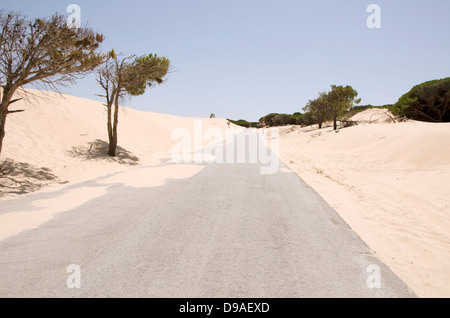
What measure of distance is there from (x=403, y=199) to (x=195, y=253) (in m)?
6.40

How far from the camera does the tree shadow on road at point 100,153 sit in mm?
13459

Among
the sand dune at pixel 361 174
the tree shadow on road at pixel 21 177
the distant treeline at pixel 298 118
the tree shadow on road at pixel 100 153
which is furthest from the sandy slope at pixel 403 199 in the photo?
the distant treeline at pixel 298 118

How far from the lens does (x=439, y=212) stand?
5996mm

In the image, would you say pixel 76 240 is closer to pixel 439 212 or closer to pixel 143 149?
pixel 439 212

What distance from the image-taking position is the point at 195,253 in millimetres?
3836

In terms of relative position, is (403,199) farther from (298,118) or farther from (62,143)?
(298,118)

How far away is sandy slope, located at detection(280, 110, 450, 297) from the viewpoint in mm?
3779

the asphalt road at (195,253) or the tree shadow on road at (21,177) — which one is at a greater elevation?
the tree shadow on road at (21,177)

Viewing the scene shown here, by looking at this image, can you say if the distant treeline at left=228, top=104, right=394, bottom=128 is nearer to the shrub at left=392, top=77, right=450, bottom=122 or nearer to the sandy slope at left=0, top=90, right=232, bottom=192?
the shrub at left=392, top=77, right=450, bottom=122

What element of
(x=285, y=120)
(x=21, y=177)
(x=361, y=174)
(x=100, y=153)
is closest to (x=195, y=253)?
(x=21, y=177)

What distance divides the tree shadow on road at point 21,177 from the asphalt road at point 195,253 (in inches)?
60.1

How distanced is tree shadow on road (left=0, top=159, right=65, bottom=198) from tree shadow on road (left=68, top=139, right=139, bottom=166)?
3.26 m

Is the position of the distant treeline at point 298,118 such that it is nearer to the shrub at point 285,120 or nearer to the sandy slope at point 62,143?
the shrub at point 285,120

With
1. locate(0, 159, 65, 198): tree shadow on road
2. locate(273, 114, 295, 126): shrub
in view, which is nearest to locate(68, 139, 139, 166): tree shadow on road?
locate(0, 159, 65, 198): tree shadow on road
